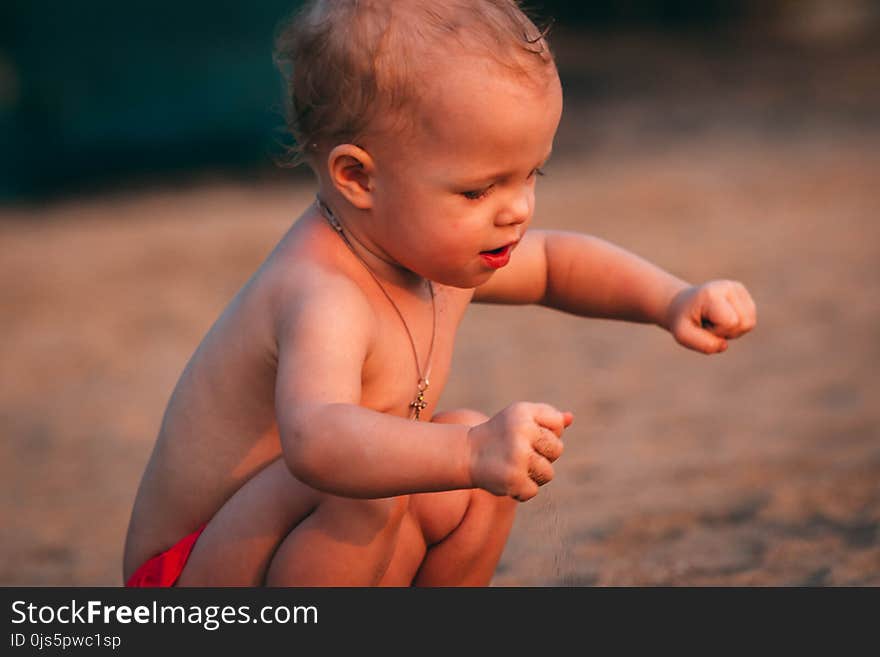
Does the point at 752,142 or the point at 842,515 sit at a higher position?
the point at 842,515

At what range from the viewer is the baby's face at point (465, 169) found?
67.4 inches

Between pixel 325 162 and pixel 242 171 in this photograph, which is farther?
pixel 242 171

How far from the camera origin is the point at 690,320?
204 cm

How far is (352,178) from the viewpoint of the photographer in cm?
185

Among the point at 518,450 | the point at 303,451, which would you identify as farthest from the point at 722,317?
the point at 303,451

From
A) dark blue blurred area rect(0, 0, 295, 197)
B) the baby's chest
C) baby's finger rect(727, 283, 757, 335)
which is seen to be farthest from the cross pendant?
dark blue blurred area rect(0, 0, 295, 197)

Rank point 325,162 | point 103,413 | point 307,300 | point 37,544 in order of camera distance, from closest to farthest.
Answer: point 307,300, point 325,162, point 37,544, point 103,413

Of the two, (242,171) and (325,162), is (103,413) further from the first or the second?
(242,171)

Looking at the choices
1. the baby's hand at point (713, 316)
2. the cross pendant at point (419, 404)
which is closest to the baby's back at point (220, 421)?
the cross pendant at point (419, 404)

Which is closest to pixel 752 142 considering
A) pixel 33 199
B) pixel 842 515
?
pixel 33 199

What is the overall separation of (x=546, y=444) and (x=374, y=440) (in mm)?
245

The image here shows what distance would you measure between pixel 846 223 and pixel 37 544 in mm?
4995

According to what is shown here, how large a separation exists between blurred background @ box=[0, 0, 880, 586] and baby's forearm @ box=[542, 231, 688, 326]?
0.71 meters
